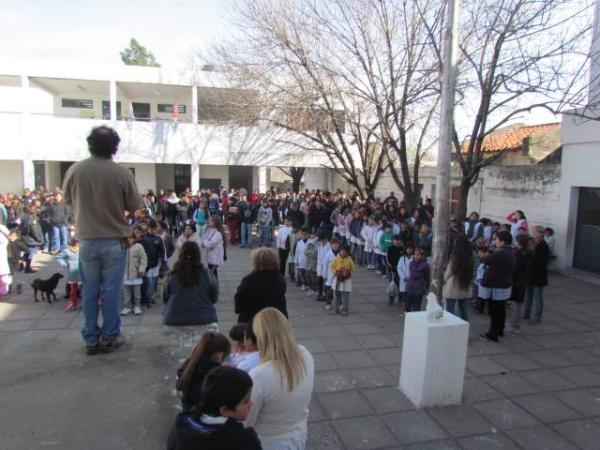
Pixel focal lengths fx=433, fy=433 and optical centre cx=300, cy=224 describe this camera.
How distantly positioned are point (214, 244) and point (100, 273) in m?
3.72

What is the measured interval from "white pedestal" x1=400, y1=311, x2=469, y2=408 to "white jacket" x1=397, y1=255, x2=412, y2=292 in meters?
2.95

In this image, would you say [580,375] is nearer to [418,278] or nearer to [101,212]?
[418,278]

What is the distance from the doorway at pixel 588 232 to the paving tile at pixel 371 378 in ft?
26.9

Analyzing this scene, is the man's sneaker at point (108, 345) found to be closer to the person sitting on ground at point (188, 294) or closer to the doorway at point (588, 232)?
the person sitting on ground at point (188, 294)

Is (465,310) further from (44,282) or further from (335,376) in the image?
(44,282)

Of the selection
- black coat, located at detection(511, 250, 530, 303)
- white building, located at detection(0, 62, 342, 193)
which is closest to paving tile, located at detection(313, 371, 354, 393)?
black coat, located at detection(511, 250, 530, 303)

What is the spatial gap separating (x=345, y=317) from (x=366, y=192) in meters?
10.2

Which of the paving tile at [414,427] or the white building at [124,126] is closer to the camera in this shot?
the paving tile at [414,427]

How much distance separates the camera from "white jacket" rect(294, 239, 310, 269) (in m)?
8.88

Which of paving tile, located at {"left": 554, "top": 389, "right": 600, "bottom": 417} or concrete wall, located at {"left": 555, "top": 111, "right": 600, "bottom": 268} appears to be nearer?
paving tile, located at {"left": 554, "top": 389, "right": 600, "bottom": 417}

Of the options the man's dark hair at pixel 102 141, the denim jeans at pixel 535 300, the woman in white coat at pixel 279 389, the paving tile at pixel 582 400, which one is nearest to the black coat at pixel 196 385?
the woman in white coat at pixel 279 389

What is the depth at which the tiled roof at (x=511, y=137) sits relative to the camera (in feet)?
52.8

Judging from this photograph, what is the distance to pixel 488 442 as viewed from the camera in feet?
12.2

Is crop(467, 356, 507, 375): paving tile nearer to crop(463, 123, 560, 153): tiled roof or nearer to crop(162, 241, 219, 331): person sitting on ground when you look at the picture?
crop(162, 241, 219, 331): person sitting on ground
